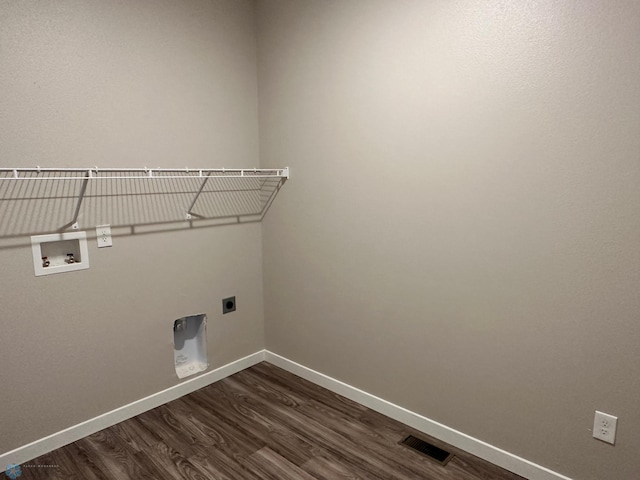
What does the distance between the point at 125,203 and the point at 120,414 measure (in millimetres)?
1142

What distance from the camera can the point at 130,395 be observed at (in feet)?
7.54

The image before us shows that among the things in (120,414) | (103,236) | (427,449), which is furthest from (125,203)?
(427,449)

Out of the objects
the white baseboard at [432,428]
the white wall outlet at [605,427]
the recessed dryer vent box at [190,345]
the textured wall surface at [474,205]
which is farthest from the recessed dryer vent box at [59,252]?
the white wall outlet at [605,427]

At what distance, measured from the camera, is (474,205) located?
6.10ft

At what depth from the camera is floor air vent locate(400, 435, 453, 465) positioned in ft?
6.43

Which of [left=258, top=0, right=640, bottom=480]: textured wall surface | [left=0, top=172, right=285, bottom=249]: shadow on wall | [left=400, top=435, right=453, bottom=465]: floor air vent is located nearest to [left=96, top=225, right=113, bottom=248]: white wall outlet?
[left=0, top=172, right=285, bottom=249]: shadow on wall

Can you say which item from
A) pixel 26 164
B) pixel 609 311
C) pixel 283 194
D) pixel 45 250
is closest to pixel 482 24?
pixel 609 311

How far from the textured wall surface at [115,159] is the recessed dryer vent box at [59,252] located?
3cm

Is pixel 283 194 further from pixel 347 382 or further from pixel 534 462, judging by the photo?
pixel 534 462

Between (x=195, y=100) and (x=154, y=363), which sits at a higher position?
(x=195, y=100)

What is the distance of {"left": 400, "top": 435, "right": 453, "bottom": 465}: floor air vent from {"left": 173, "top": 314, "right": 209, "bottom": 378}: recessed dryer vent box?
1.32m

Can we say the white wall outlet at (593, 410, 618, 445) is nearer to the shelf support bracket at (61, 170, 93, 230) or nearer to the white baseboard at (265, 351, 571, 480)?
the white baseboard at (265, 351, 571, 480)

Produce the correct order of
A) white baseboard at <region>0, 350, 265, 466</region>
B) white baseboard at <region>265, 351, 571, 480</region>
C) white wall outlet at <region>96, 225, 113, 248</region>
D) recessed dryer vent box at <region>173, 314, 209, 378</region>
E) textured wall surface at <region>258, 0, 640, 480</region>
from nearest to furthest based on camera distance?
1. textured wall surface at <region>258, 0, 640, 480</region>
2. white baseboard at <region>265, 351, 571, 480</region>
3. white baseboard at <region>0, 350, 265, 466</region>
4. white wall outlet at <region>96, 225, 113, 248</region>
5. recessed dryer vent box at <region>173, 314, 209, 378</region>

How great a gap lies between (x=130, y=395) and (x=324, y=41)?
2.24m
